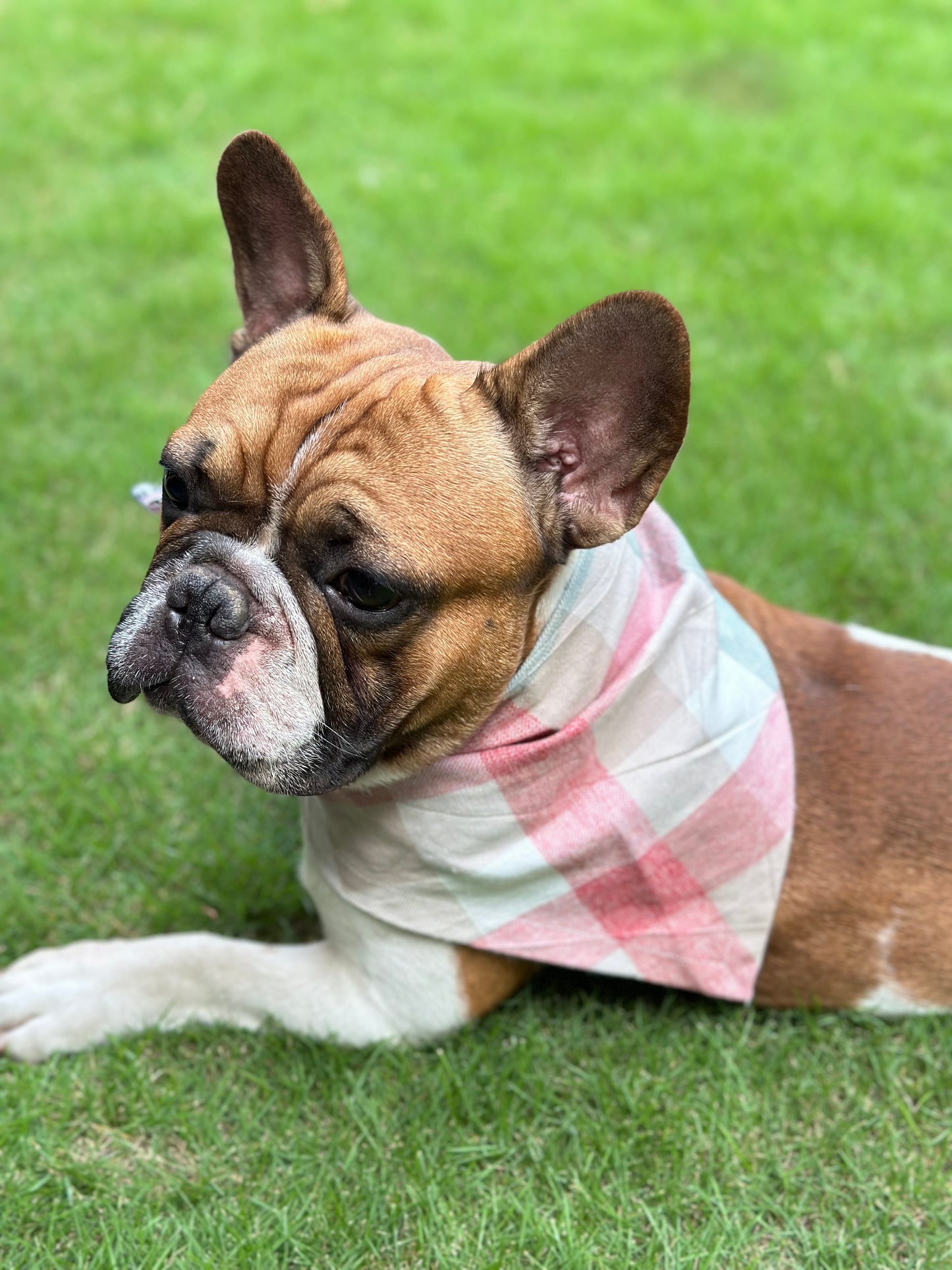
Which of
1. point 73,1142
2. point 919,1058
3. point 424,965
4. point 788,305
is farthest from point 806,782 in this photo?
point 788,305

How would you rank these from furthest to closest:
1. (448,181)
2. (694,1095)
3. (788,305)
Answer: (448,181) → (788,305) → (694,1095)

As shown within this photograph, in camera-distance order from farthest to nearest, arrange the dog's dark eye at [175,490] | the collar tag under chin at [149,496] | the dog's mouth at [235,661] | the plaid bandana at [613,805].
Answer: the collar tag under chin at [149,496]
the plaid bandana at [613,805]
the dog's dark eye at [175,490]
the dog's mouth at [235,661]

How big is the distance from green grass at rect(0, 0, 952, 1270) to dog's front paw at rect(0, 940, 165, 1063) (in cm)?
8

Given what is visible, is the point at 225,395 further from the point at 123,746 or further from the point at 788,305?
the point at 788,305

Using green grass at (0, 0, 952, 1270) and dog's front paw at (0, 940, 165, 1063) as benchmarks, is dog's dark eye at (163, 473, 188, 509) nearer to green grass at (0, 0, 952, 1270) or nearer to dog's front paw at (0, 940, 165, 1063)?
dog's front paw at (0, 940, 165, 1063)

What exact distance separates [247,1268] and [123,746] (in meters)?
1.97

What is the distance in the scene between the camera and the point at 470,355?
6078mm

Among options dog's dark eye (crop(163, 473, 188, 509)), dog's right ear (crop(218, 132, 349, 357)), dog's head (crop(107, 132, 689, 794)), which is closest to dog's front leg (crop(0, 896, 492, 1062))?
dog's head (crop(107, 132, 689, 794))

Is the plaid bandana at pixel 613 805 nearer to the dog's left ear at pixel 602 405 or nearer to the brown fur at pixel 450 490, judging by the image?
the brown fur at pixel 450 490

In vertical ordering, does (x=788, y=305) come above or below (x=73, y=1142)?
above

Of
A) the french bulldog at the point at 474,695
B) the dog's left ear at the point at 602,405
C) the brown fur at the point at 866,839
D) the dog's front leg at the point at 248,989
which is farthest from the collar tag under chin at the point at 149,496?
the brown fur at the point at 866,839

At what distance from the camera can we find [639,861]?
325cm

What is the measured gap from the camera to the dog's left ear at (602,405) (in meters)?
2.58

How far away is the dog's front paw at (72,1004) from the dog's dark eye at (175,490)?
1.34 metres
